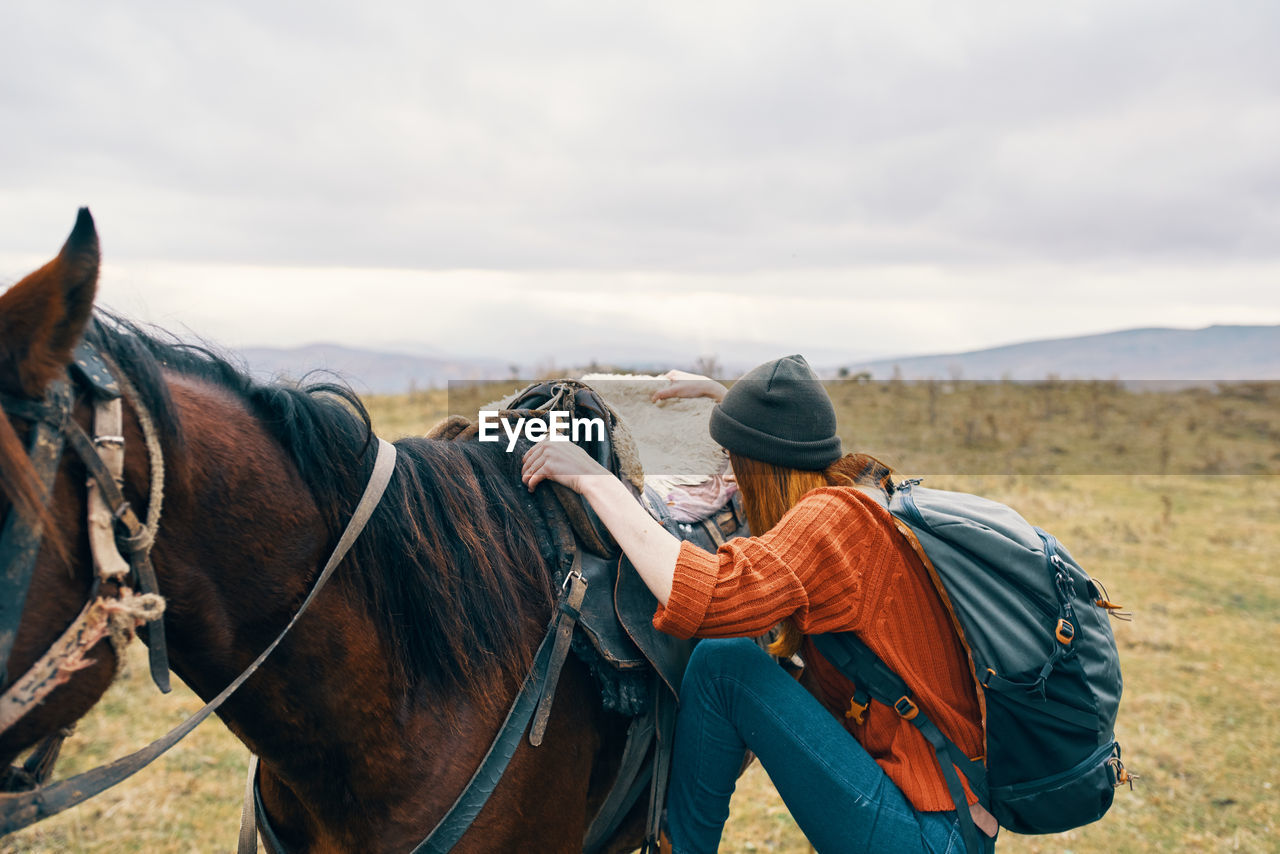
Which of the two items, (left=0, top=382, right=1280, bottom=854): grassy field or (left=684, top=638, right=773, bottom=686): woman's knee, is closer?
(left=684, top=638, right=773, bottom=686): woman's knee


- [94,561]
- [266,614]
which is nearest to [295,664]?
[266,614]

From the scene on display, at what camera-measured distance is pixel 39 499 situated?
103 cm

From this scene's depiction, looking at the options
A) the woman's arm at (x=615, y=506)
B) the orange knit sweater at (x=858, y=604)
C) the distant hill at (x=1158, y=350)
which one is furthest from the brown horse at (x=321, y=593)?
the distant hill at (x=1158, y=350)

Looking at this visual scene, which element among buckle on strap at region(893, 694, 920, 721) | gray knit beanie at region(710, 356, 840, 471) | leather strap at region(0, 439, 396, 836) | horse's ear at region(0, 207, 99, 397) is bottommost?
buckle on strap at region(893, 694, 920, 721)

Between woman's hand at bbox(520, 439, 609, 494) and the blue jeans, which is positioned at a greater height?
woman's hand at bbox(520, 439, 609, 494)

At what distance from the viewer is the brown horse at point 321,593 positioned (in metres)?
1.09

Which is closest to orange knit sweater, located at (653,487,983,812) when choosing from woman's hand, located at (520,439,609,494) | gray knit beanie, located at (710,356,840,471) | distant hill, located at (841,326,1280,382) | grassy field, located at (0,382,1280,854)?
gray knit beanie, located at (710,356,840,471)

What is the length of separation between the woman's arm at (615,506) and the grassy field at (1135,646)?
131 centimetres

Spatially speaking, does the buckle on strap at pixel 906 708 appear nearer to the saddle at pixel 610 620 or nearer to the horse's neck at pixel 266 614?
the saddle at pixel 610 620

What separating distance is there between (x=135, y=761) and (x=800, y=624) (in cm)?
132

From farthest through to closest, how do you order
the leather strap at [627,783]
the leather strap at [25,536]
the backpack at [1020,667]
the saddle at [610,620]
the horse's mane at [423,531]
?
1. the leather strap at [627,783]
2. the saddle at [610,620]
3. the backpack at [1020,667]
4. the horse's mane at [423,531]
5. the leather strap at [25,536]

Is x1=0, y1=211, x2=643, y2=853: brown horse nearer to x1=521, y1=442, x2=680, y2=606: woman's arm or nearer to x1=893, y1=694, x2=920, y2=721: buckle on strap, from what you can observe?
x1=521, y1=442, x2=680, y2=606: woman's arm

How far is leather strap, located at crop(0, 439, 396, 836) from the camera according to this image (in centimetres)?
110

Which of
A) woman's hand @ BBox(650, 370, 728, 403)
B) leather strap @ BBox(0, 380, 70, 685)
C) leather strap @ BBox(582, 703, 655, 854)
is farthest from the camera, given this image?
woman's hand @ BBox(650, 370, 728, 403)
